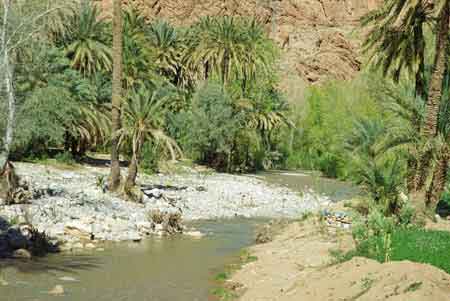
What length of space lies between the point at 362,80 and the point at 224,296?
54.9 meters

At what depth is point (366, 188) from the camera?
18766mm

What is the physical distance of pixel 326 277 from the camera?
1070 cm

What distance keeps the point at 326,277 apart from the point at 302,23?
89.7 meters

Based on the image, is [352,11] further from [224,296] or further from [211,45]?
[224,296]

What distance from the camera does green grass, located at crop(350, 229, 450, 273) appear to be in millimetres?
11384

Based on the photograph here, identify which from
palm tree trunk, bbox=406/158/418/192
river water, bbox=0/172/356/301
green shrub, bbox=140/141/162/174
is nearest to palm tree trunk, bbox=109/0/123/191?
river water, bbox=0/172/356/301

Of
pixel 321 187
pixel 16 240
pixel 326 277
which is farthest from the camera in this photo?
pixel 321 187

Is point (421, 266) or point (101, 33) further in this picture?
point (101, 33)

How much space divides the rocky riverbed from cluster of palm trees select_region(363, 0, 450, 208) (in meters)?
5.59

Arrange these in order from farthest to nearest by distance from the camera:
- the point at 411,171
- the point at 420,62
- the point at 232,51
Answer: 1. the point at 232,51
2. the point at 420,62
3. the point at 411,171

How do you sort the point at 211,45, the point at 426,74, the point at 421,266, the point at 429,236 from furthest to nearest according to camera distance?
the point at 211,45 < the point at 426,74 < the point at 429,236 < the point at 421,266

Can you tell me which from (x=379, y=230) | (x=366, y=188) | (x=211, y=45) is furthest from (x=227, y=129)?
(x=379, y=230)

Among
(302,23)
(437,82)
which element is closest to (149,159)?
(437,82)

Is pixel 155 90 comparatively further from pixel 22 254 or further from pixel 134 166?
pixel 22 254
